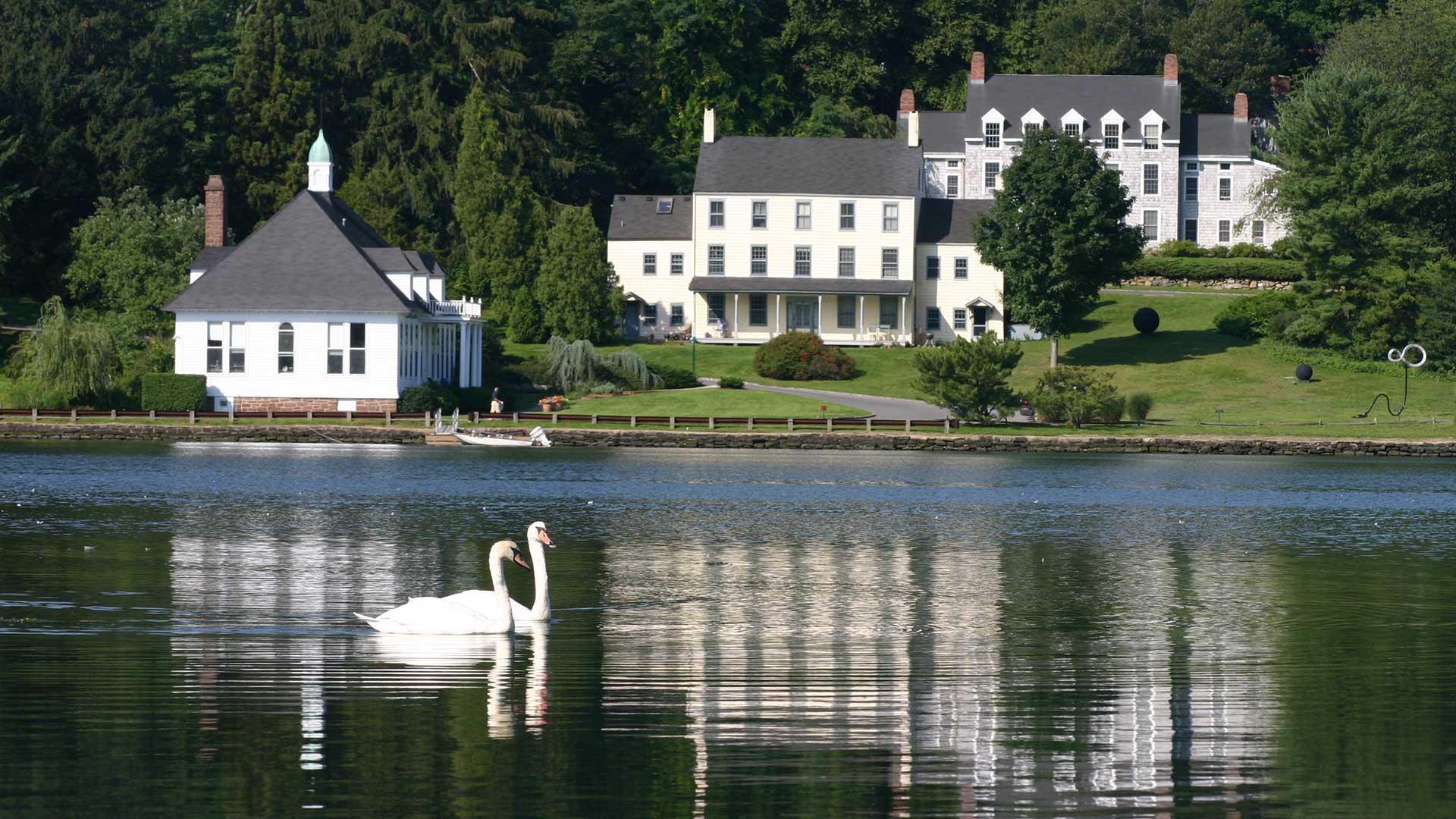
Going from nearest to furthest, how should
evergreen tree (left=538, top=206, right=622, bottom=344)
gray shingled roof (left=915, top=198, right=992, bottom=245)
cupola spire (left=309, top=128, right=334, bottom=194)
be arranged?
cupola spire (left=309, top=128, right=334, bottom=194) → evergreen tree (left=538, top=206, right=622, bottom=344) → gray shingled roof (left=915, top=198, right=992, bottom=245)

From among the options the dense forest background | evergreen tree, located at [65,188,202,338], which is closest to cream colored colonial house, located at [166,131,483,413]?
evergreen tree, located at [65,188,202,338]

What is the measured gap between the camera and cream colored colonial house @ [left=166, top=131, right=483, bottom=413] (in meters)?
76.0

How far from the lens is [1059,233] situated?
87062 millimetres

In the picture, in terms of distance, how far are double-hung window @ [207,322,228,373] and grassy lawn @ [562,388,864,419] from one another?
13.8m

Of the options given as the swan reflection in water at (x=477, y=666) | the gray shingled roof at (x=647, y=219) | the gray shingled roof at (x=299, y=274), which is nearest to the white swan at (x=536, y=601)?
the swan reflection in water at (x=477, y=666)

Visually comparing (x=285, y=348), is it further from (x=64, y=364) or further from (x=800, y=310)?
(x=800, y=310)

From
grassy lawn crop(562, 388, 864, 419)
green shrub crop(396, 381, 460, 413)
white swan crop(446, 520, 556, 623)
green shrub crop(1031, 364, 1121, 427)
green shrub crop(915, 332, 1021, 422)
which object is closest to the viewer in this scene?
white swan crop(446, 520, 556, 623)

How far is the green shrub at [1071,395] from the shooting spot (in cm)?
7381

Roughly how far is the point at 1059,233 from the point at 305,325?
33.8 meters

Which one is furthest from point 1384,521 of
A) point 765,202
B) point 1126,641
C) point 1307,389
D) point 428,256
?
point 765,202

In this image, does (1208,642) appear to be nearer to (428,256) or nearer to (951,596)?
(951,596)

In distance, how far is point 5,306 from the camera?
3615 inches

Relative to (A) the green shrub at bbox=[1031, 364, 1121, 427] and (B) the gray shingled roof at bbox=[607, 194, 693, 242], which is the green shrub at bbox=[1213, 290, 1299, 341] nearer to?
(A) the green shrub at bbox=[1031, 364, 1121, 427]

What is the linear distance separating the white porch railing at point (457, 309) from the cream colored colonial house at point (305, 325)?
21.7 inches
